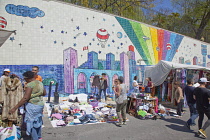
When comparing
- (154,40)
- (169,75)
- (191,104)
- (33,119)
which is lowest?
(191,104)

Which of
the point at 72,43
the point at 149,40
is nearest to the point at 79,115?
the point at 72,43

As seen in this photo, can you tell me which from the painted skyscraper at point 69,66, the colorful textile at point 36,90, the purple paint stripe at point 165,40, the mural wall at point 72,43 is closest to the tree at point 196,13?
the purple paint stripe at point 165,40

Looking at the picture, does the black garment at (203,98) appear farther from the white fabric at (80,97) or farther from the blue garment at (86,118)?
A: the white fabric at (80,97)

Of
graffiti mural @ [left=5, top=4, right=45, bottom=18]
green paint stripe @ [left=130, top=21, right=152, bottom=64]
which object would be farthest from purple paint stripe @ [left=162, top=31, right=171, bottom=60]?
graffiti mural @ [left=5, top=4, right=45, bottom=18]

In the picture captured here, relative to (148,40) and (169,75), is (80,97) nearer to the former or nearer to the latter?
(169,75)

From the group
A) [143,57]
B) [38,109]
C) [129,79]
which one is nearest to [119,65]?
[129,79]

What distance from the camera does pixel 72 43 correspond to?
10.1 m

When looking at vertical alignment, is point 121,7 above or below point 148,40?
above

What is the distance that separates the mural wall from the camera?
28.3 feet

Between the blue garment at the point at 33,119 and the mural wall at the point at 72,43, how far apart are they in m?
5.37

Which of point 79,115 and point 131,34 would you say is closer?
point 79,115

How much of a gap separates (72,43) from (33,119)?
6.80 metres

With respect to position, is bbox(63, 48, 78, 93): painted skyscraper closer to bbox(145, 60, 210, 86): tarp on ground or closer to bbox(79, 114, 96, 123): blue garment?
bbox(79, 114, 96, 123): blue garment

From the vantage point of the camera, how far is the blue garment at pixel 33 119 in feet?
12.6
